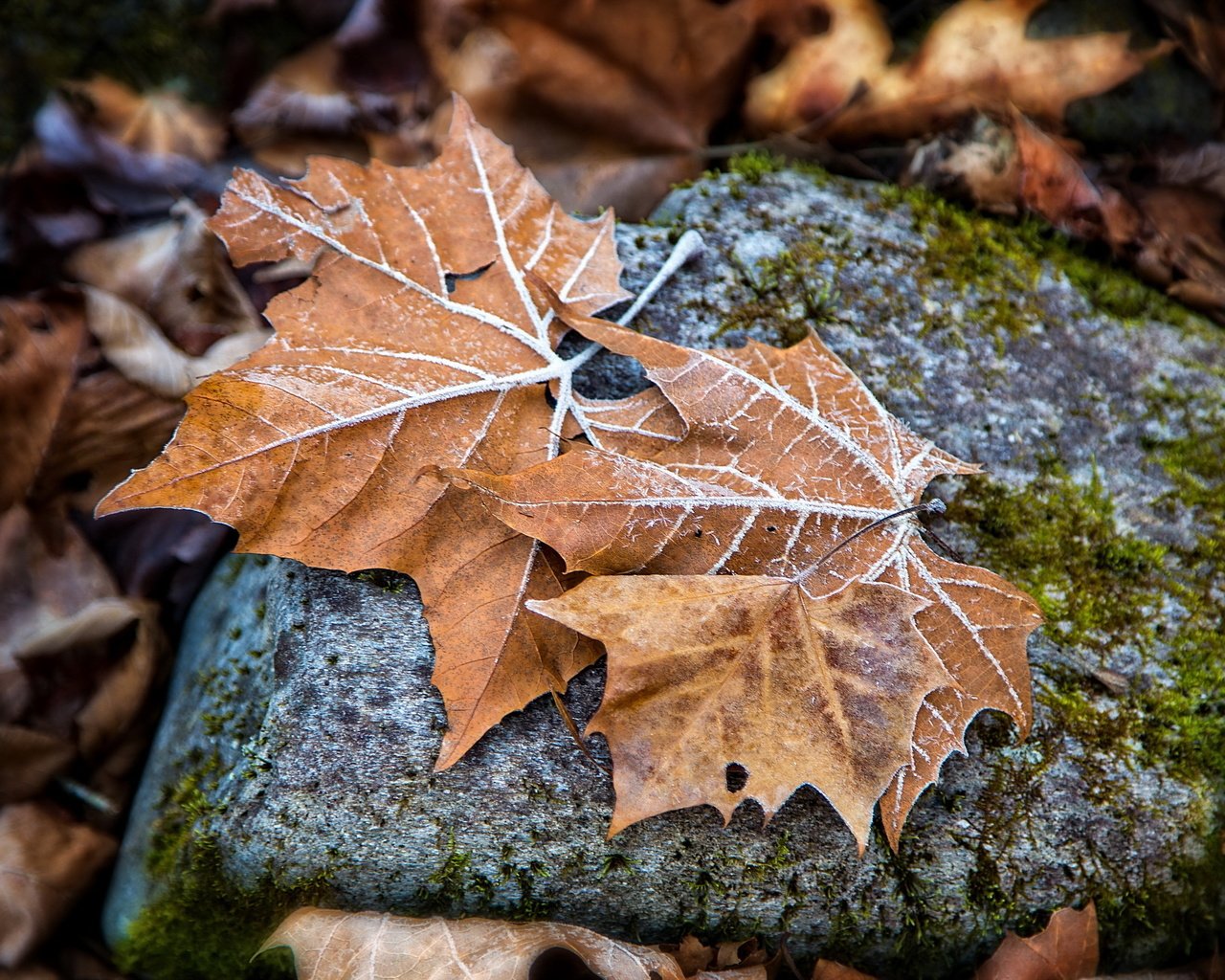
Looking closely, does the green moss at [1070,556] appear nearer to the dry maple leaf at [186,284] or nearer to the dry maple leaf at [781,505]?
the dry maple leaf at [781,505]

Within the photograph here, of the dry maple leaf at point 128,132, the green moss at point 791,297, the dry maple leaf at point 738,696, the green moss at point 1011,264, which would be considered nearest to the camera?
the dry maple leaf at point 738,696

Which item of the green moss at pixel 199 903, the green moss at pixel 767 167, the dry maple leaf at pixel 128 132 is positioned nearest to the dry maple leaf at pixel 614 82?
the green moss at pixel 767 167

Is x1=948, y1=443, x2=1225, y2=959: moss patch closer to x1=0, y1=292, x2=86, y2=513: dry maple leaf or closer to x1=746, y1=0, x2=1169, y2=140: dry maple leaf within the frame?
x1=746, y1=0, x2=1169, y2=140: dry maple leaf

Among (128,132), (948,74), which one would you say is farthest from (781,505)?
(128,132)

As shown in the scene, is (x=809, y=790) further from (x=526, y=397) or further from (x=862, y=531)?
(x=526, y=397)

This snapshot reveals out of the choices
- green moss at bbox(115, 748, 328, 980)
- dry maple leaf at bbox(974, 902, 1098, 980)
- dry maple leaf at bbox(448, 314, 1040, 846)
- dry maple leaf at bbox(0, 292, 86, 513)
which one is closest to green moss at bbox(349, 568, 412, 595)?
dry maple leaf at bbox(448, 314, 1040, 846)


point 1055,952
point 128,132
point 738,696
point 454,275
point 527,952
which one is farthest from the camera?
point 128,132

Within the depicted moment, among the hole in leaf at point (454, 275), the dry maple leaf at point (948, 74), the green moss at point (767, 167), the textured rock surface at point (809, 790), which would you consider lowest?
the textured rock surface at point (809, 790)
